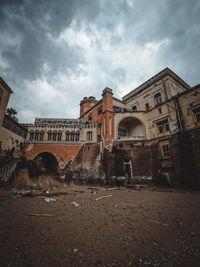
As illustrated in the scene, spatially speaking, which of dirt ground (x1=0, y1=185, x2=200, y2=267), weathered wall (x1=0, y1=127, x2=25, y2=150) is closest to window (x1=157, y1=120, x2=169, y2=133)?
dirt ground (x1=0, y1=185, x2=200, y2=267)

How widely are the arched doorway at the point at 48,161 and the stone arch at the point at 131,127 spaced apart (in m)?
11.6

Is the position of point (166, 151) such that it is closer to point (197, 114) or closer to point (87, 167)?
point (197, 114)

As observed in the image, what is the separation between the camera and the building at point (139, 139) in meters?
13.7

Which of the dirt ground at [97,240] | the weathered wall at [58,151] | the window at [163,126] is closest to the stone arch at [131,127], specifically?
the window at [163,126]

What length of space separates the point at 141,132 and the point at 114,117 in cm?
526

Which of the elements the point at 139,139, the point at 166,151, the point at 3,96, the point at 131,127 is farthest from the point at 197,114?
the point at 3,96

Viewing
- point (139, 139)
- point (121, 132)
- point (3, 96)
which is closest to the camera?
point (3, 96)

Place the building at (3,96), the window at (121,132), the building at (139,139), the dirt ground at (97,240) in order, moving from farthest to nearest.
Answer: the window at (121,132)
the building at (3,96)
the building at (139,139)
the dirt ground at (97,240)

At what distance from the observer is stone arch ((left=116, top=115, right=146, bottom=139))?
1953cm

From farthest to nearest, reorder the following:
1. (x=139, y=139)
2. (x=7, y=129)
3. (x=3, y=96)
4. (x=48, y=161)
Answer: (x=48, y=161), (x=139, y=139), (x=7, y=129), (x=3, y=96)

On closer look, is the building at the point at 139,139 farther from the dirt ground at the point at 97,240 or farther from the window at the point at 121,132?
the dirt ground at the point at 97,240

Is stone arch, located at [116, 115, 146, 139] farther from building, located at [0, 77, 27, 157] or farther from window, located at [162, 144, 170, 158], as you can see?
building, located at [0, 77, 27, 157]

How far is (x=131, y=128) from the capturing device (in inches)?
857

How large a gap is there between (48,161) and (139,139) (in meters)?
15.6
